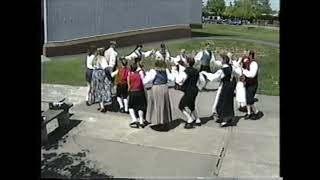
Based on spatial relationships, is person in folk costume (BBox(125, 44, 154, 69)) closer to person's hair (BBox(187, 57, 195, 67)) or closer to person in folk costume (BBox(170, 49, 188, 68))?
person in folk costume (BBox(170, 49, 188, 68))

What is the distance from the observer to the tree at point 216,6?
6.44 meters

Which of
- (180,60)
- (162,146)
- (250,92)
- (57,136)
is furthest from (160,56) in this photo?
(57,136)

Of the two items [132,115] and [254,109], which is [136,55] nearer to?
[132,115]

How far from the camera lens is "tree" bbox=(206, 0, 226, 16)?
6441 millimetres

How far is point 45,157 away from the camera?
6.18 meters

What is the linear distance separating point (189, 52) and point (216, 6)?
2.54 feet

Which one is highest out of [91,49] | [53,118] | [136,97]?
[91,49]

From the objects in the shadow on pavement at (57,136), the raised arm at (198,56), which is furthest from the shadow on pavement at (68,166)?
the raised arm at (198,56)

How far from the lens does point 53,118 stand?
6273 mm

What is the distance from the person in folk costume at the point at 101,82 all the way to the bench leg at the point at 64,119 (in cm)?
46

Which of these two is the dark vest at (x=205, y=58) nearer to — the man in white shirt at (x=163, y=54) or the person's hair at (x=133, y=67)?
the man in white shirt at (x=163, y=54)
